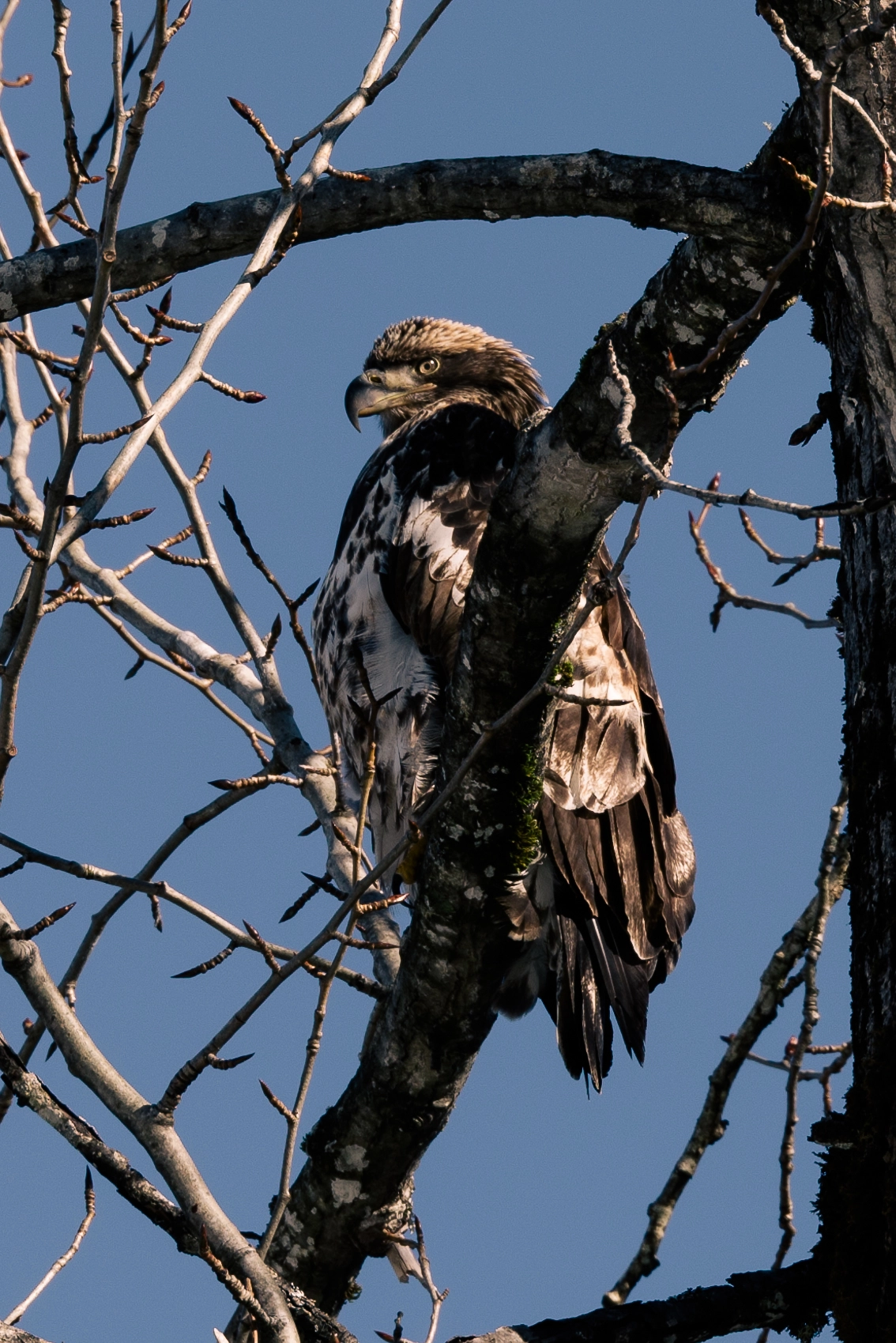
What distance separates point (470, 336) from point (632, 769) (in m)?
2.63

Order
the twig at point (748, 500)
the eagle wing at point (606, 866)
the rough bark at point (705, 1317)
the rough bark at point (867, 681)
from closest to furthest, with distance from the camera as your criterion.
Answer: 1. the twig at point (748, 500)
2. the rough bark at point (867, 681)
3. the rough bark at point (705, 1317)
4. the eagle wing at point (606, 866)

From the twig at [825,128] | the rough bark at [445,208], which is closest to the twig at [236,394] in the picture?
the rough bark at [445,208]

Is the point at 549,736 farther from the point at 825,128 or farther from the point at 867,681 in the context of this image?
the point at 825,128

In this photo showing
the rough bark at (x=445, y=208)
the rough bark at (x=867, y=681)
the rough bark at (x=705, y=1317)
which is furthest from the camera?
the rough bark at (x=705, y=1317)

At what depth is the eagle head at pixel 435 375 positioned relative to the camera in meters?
5.69

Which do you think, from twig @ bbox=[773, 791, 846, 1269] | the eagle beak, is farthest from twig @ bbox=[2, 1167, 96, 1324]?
the eagle beak

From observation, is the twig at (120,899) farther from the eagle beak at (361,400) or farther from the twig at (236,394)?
the eagle beak at (361,400)

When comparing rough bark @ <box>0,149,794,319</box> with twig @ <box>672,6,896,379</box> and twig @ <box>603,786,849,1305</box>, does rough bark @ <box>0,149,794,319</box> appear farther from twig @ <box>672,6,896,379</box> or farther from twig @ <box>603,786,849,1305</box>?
twig @ <box>603,786,849,1305</box>

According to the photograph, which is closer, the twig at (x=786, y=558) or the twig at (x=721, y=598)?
the twig at (x=786, y=558)

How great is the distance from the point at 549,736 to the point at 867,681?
99 cm

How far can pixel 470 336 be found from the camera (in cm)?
593

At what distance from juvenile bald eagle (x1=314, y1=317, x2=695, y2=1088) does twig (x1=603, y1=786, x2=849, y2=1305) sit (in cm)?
24

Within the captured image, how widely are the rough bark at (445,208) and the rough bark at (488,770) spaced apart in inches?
3.8

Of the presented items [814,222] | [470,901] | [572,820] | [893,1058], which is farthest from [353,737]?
[814,222]
